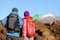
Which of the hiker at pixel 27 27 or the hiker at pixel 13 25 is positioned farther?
the hiker at pixel 27 27

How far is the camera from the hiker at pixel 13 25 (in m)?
11.0

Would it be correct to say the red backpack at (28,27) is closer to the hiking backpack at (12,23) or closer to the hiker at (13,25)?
the hiker at (13,25)

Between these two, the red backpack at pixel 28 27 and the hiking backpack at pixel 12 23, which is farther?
the red backpack at pixel 28 27

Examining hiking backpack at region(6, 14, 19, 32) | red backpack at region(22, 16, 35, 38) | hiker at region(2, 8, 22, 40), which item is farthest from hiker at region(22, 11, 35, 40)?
hiking backpack at region(6, 14, 19, 32)

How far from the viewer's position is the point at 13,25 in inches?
435

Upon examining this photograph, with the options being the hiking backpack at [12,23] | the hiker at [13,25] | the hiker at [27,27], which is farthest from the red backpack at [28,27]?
the hiking backpack at [12,23]

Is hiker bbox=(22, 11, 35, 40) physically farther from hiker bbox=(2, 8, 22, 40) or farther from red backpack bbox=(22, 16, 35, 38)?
Answer: hiker bbox=(2, 8, 22, 40)

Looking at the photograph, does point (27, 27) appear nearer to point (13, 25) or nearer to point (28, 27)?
point (28, 27)

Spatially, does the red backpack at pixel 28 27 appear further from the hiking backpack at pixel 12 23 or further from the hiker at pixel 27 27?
the hiking backpack at pixel 12 23

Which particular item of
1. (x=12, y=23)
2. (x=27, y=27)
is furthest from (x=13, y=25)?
(x=27, y=27)

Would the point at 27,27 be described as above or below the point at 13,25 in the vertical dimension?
below

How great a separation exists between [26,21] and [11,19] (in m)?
0.73

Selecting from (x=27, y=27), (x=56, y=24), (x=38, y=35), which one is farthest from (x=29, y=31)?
(x=56, y=24)

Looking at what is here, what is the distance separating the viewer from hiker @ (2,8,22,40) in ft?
36.1
